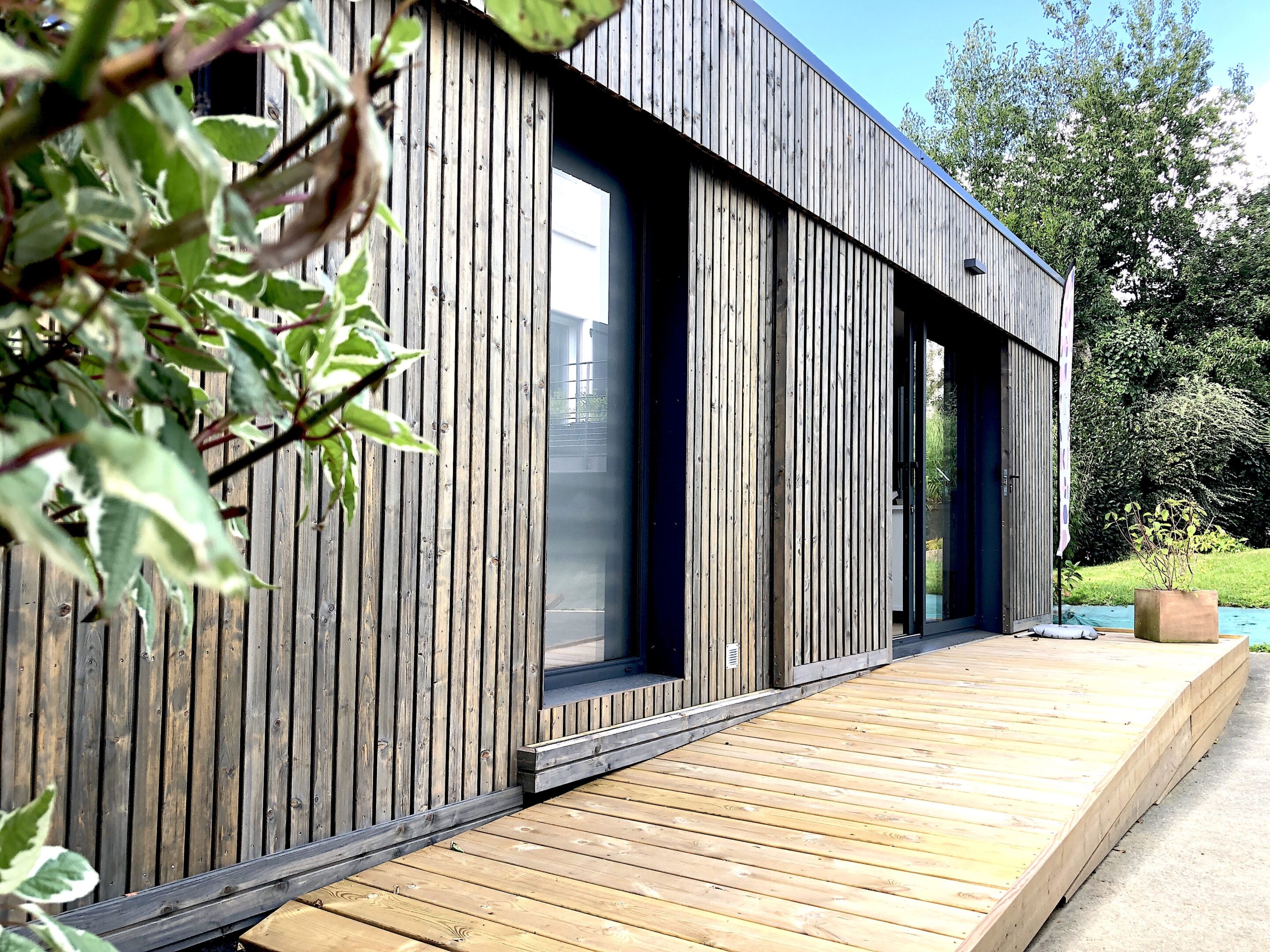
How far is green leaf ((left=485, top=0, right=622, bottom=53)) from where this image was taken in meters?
0.52

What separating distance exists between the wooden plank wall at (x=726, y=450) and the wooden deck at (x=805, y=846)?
281 millimetres

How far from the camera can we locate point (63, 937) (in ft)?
2.07

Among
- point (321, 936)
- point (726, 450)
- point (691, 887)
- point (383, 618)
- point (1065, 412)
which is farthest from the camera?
point (1065, 412)

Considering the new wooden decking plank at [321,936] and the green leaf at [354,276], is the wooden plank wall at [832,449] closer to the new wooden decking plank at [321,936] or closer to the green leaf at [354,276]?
the new wooden decking plank at [321,936]

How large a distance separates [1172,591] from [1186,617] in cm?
20

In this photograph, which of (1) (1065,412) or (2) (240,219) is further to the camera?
(1) (1065,412)

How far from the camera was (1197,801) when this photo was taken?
419 cm

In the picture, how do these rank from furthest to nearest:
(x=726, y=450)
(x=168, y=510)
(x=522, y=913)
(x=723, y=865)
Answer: (x=726, y=450), (x=723, y=865), (x=522, y=913), (x=168, y=510)

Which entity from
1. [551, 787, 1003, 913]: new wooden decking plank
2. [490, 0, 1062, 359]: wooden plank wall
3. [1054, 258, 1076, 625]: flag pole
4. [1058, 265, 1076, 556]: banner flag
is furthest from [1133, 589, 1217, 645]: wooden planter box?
[551, 787, 1003, 913]: new wooden decking plank

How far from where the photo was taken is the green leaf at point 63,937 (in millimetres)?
627

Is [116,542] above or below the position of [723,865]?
above

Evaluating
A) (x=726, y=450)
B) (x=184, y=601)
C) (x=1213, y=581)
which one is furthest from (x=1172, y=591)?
(x=184, y=601)

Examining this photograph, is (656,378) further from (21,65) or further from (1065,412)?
(1065,412)

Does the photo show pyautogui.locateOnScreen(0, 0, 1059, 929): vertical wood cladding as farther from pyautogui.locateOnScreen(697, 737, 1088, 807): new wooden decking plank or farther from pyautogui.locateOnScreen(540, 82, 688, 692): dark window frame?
pyautogui.locateOnScreen(697, 737, 1088, 807): new wooden decking plank
